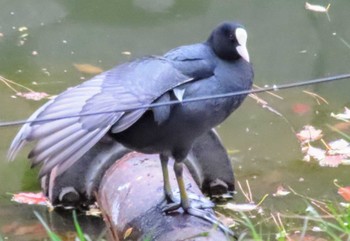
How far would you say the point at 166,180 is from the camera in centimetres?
266

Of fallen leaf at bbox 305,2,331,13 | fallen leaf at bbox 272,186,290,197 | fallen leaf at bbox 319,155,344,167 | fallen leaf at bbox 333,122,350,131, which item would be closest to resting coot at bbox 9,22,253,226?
fallen leaf at bbox 272,186,290,197

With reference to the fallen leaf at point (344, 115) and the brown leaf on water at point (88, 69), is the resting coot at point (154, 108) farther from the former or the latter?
the brown leaf on water at point (88, 69)

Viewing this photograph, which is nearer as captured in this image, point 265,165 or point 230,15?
point 265,165

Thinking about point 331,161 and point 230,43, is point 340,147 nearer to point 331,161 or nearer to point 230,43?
point 331,161

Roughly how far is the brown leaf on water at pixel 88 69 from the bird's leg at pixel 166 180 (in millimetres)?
1325

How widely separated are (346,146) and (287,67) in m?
0.78

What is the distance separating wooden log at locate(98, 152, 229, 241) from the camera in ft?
7.95

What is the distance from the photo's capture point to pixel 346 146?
11.2ft

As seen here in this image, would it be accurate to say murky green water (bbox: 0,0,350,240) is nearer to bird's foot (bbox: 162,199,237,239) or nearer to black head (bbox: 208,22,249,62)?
bird's foot (bbox: 162,199,237,239)

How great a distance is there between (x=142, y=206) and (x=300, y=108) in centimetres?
130

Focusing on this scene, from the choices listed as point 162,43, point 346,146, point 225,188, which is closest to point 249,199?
point 225,188

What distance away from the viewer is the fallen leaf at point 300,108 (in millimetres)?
3654

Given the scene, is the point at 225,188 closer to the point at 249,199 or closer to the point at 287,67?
the point at 249,199

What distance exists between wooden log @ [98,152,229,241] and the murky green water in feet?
1.22
